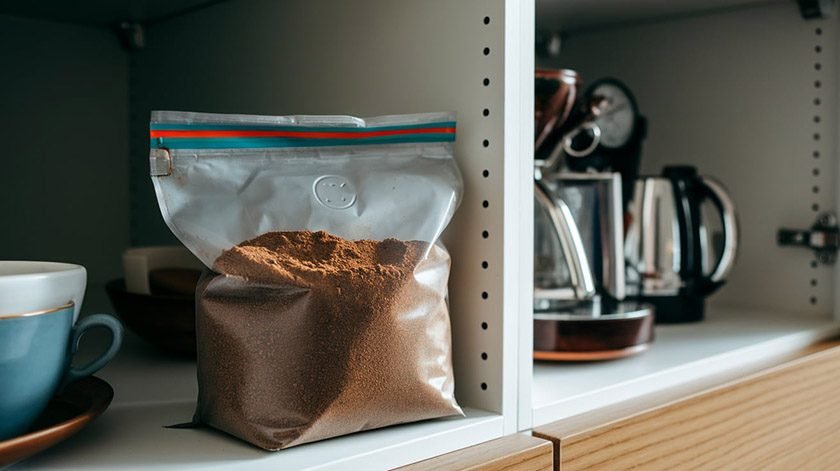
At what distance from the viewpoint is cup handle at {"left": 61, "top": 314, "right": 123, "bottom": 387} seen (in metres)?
0.50

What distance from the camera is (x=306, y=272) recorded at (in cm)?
50

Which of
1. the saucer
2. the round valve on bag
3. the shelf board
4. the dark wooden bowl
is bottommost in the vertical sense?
the saucer

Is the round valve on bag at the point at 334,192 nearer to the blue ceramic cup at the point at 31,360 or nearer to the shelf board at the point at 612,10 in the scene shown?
the blue ceramic cup at the point at 31,360

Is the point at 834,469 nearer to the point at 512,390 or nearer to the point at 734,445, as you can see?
the point at 734,445

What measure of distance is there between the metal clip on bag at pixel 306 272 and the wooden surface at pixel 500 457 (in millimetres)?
33

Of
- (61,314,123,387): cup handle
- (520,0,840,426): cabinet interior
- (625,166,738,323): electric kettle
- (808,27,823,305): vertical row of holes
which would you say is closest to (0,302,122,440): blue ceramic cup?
(61,314,123,387): cup handle

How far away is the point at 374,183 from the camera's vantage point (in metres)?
0.58

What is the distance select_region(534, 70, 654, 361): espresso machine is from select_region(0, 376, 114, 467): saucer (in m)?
0.43

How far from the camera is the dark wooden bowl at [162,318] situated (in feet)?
2.37

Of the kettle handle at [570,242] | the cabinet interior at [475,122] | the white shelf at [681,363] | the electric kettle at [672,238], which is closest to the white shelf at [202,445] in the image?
the cabinet interior at [475,122]

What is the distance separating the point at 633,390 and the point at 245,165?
0.39 meters

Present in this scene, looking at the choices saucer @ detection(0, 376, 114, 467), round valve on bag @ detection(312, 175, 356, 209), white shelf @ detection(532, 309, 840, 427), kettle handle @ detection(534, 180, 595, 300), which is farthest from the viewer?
kettle handle @ detection(534, 180, 595, 300)

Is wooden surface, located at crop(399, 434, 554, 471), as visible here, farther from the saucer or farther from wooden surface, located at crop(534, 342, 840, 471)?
the saucer

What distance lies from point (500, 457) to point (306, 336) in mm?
158
